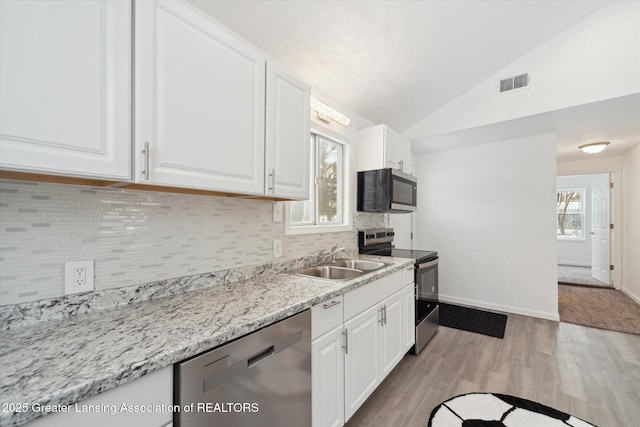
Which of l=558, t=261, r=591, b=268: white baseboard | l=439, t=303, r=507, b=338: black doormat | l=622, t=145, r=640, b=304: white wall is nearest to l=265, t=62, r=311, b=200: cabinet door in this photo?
l=439, t=303, r=507, b=338: black doormat

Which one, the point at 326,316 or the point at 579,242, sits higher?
the point at 326,316

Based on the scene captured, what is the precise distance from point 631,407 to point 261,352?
8.23ft

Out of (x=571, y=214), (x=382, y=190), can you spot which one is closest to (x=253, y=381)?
(x=382, y=190)

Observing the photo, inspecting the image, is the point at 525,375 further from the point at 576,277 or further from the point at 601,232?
the point at 576,277

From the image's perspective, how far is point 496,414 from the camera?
172cm

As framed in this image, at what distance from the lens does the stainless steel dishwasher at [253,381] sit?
0.79 metres

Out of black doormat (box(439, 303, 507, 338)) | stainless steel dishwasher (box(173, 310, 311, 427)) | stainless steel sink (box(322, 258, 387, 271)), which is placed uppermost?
stainless steel sink (box(322, 258, 387, 271))

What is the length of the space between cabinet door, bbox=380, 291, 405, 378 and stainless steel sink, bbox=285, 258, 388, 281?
275mm

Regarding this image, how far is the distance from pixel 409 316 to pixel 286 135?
1.82m

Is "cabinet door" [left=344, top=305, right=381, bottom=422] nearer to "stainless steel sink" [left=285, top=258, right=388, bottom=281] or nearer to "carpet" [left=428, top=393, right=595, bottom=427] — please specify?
"stainless steel sink" [left=285, top=258, right=388, bottom=281]

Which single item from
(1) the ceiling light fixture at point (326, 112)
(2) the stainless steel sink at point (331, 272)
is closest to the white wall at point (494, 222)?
(1) the ceiling light fixture at point (326, 112)

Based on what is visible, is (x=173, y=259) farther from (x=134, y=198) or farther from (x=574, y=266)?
(x=574, y=266)

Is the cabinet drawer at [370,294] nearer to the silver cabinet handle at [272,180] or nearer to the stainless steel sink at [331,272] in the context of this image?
the stainless steel sink at [331,272]

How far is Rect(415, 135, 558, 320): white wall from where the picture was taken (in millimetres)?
3395
